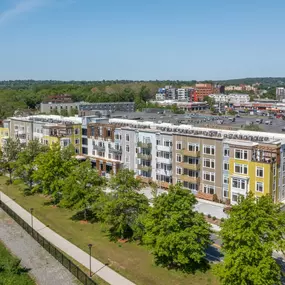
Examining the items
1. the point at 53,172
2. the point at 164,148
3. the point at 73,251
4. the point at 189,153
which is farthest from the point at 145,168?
the point at 73,251

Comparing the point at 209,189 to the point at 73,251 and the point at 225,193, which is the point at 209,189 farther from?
the point at 73,251

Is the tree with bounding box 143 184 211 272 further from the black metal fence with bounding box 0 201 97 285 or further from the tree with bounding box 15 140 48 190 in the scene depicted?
the tree with bounding box 15 140 48 190

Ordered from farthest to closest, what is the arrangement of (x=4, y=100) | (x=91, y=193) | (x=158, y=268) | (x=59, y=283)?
(x=4, y=100) < (x=91, y=193) < (x=158, y=268) < (x=59, y=283)

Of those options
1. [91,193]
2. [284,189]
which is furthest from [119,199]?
[284,189]

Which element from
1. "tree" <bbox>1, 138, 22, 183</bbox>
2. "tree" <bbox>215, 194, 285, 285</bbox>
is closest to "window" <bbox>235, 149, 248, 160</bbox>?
"tree" <bbox>215, 194, 285, 285</bbox>

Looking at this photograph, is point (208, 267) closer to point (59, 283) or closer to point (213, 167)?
point (59, 283)

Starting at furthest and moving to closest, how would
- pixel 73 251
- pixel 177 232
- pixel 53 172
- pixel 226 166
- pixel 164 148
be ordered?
1. pixel 164 148
2. pixel 226 166
3. pixel 53 172
4. pixel 73 251
5. pixel 177 232
